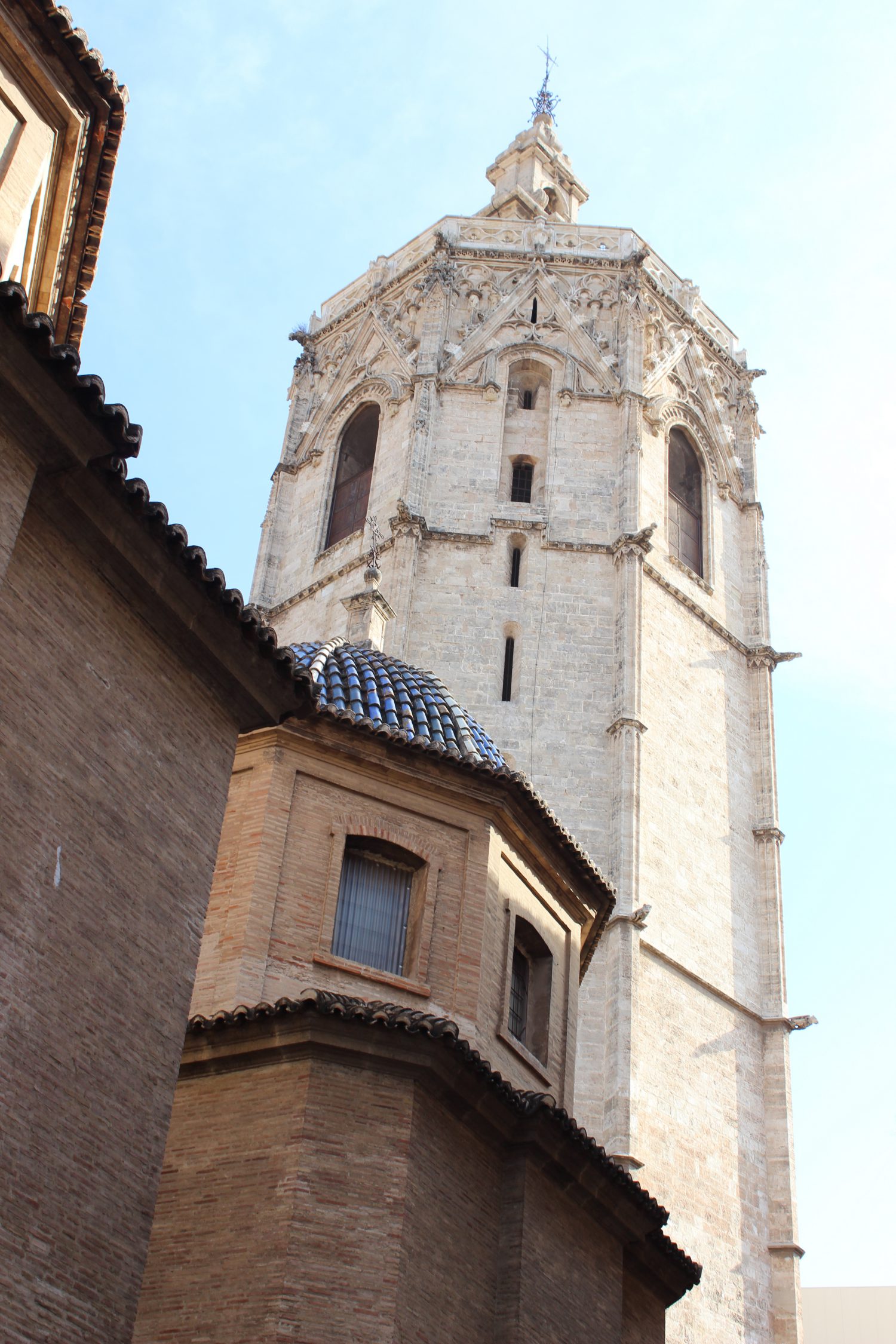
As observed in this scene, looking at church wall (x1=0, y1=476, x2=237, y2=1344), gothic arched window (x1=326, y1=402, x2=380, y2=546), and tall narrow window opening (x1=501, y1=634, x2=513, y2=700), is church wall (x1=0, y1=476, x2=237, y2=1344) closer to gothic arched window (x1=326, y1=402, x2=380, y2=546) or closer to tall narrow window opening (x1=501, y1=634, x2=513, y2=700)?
tall narrow window opening (x1=501, y1=634, x2=513, y2=700)

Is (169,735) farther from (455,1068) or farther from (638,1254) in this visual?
(638,1254)

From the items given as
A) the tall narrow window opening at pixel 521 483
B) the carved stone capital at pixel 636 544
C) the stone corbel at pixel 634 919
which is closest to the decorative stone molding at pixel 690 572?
the carved stone capital at pixel 636 544

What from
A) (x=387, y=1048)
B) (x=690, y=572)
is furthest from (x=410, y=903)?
(x=690, y=572)

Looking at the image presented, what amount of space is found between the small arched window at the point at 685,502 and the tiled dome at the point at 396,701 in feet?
50.6

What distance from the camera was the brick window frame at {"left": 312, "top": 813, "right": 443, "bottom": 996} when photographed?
12828 mm

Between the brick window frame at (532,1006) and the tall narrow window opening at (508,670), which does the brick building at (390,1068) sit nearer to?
the brick window frame at (532,1006)

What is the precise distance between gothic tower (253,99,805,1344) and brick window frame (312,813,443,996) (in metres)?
5.84

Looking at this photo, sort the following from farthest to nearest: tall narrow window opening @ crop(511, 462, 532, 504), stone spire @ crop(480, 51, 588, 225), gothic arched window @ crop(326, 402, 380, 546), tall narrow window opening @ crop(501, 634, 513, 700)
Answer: stone spire @ crop(480, 51, 588, 225) < gothic arched window @ crop(326, 402, 380, 546) < tall narrow window opening @ crop(511, 462, 532, 504) < tall narrow window opening @ crop(501, 634, 513, 700)

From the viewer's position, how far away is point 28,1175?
26.5ft

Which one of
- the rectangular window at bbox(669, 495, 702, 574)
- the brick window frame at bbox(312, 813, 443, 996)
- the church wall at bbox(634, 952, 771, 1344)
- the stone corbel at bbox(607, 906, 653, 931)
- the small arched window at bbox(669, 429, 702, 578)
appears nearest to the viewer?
the brick window frame at bbox(312, 813, 443, 996)

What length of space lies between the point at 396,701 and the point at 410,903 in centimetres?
202

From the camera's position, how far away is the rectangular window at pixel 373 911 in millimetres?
13047

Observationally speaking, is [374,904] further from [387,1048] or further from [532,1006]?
[387,1048]

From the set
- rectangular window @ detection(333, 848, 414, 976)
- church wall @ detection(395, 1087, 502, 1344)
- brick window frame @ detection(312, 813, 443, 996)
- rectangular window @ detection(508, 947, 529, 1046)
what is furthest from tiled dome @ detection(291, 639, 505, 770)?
church wall @ detection(395, 1087, 502, 1344)
